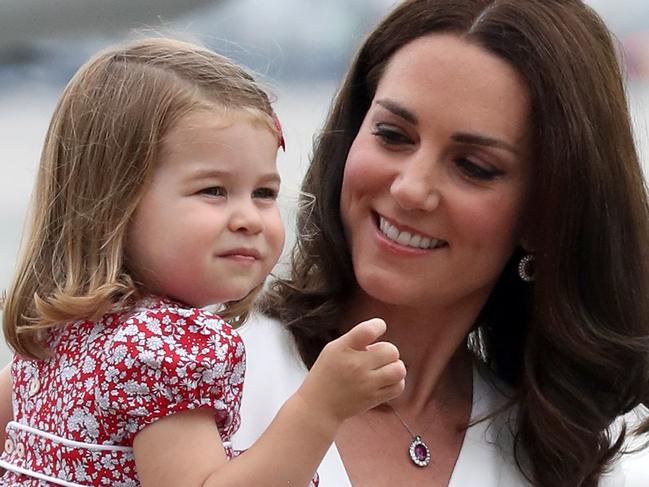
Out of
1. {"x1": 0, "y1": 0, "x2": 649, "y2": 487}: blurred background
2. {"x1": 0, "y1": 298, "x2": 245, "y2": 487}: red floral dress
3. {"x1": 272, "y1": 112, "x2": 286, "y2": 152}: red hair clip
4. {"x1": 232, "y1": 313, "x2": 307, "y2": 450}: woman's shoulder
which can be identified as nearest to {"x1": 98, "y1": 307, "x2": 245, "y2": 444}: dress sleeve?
{"x1": 0, "y1": 298, "x2": 245, "y2": 487}: red floral dress

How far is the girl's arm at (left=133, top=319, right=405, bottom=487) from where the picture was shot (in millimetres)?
1552

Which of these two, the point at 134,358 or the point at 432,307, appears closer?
the point at 134,358

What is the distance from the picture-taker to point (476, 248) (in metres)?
2.18

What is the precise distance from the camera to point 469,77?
2.10 metres

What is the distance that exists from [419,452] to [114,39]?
145 cm

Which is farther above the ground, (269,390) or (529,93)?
(529,93)

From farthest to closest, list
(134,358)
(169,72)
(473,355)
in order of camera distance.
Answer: (473,355) → (169,72) → (134,358)

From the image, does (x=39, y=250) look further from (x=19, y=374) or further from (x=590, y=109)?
(x=590, y=109)

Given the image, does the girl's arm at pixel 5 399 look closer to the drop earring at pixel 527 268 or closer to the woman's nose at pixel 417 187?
the woman's nose at pixel 417 187

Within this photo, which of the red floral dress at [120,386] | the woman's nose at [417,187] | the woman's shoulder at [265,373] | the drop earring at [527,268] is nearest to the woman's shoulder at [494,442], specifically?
the drop earring at [527,268]

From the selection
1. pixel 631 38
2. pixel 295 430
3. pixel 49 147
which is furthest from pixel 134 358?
pixel 631 38

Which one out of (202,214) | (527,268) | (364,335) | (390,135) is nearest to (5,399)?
(202,214)

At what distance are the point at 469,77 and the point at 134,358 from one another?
797 mm

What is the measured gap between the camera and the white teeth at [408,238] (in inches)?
83.7
